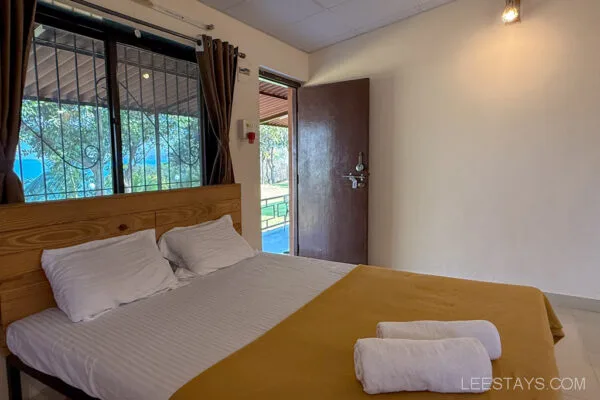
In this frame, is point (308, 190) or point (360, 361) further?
point (308, 190)

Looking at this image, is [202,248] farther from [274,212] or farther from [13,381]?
[274,212]

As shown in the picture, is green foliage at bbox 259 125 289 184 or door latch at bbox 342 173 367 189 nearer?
door latch at bbox 342 173 367 189

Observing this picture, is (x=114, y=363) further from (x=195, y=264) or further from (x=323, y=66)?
(x=323, y=66)

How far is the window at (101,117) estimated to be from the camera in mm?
2004

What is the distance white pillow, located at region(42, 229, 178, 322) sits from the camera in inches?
64.4

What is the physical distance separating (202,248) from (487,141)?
258 cm

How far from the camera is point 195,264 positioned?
2203 millimetres

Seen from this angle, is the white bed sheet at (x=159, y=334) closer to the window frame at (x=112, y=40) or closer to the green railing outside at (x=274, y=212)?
the window frame at (x=112, y=40)

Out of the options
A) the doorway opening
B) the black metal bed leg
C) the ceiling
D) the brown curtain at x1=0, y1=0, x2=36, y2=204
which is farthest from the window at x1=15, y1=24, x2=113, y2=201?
the doorway opening

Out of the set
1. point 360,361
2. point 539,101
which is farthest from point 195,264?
point 539,101

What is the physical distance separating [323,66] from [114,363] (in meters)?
3.54

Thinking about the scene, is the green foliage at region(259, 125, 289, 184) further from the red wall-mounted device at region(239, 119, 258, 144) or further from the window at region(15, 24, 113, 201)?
the window at region(15, 24, 113, 201)

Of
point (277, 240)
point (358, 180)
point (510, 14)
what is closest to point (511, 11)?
point (510, 14)

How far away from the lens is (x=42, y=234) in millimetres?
1756
